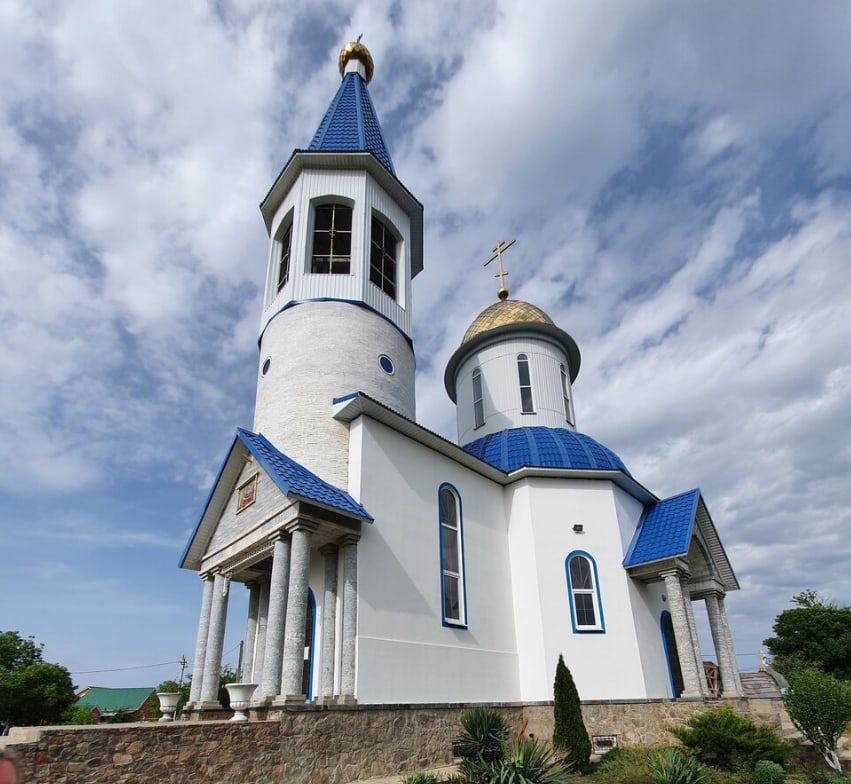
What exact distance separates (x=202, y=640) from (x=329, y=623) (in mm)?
3957

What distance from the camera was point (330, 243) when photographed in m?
16.7

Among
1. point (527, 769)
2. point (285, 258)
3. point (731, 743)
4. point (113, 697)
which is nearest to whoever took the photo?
point (527, 769)

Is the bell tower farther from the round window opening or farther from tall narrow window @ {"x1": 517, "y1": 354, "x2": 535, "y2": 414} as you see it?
tall narrow window @ {"x1": 517, "y1": 354, "x2": 535, "y2": 414}

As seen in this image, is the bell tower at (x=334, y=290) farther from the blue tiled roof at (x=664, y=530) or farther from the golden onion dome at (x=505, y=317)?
the blue tiled roof at (x=664, y=530)

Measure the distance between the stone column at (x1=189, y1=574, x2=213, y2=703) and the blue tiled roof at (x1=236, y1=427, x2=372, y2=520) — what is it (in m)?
3.60

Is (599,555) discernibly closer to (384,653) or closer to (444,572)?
(444,572)

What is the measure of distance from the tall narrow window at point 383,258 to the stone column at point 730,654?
12.5 metres

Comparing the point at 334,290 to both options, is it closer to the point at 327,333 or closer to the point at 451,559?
the point at 327,333

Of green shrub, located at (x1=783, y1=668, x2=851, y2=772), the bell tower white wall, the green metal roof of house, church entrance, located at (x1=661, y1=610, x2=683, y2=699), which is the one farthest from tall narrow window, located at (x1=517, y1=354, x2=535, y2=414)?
the green metal roof of house

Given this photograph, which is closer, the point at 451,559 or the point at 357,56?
the point at 451,559

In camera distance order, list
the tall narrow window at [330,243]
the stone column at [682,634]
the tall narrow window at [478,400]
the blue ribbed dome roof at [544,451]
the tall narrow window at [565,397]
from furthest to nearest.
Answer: the tall narrow window at [478,400] → the tall narrow window at [565,397] → the tall narrow window at [330,243] → the blue ribbed dome roof at [544,451] → the stone column at [682,634]

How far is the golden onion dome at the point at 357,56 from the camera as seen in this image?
2255cm

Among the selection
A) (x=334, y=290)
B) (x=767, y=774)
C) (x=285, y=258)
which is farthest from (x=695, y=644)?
(x=285, y=258)


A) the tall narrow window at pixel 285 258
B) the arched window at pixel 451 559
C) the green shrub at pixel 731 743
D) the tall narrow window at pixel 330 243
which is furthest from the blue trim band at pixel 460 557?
the tall narrow window at pixel 285 258
